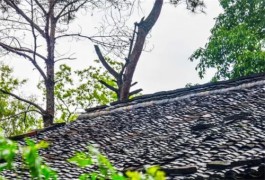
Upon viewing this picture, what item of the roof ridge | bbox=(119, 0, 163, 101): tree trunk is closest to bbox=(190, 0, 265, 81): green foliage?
bbox=(119, 0, 163, 101): tree trunk

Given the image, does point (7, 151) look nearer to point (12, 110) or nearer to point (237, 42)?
point (237, 42)

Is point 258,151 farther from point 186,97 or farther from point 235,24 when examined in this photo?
point 235,24

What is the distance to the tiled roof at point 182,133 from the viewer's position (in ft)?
14.4

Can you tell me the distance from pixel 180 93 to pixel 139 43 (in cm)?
522

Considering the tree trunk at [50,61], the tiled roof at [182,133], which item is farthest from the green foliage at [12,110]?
the tiled roof at [182,133]

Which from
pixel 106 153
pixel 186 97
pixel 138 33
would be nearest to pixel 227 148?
pixel 106 153

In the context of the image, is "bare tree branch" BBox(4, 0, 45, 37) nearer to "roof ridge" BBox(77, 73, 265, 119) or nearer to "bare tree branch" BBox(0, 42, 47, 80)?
"bare tree branch" BBox(0, 42, 47, 80)

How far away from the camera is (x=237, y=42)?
46.3 feet

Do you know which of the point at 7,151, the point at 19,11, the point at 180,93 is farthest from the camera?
the point at 19,11

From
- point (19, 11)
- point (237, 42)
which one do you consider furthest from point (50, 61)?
point (237, 42)

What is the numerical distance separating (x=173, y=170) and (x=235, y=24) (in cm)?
1151

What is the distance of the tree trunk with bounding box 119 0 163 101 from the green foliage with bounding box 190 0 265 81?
2.00 m

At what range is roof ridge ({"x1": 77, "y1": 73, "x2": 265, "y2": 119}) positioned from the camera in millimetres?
7198

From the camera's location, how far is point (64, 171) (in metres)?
5.25
